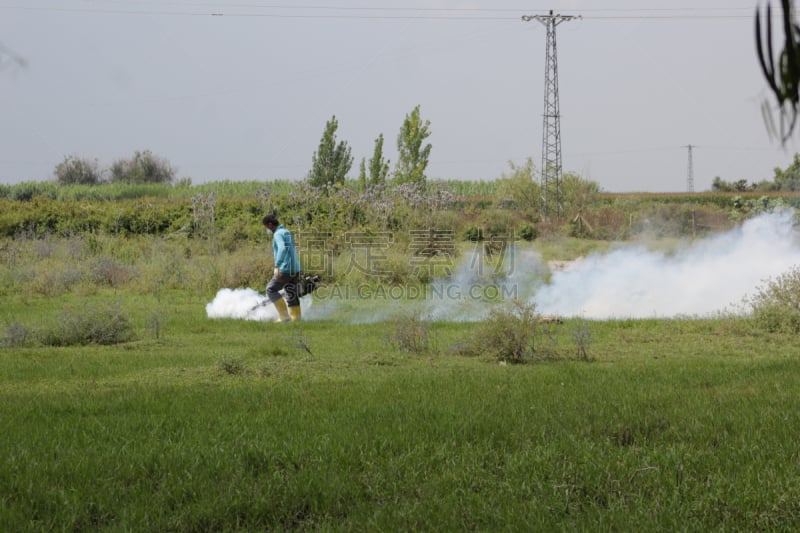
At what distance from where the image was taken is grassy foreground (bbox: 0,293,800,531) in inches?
203

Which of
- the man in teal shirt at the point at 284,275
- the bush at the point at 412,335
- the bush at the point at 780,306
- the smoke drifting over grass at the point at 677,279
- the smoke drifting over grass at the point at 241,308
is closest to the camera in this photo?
the bush at the point at 412,335

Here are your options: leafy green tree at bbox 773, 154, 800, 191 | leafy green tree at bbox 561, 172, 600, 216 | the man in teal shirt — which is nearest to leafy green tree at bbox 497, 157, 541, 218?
leafy green tree at bbox 561, 172, 600, 216

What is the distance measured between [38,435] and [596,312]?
13.9 meters

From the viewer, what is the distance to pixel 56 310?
705 inches

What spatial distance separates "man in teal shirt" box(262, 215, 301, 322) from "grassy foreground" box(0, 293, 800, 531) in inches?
200

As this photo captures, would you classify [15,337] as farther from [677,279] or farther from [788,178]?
[788,178]

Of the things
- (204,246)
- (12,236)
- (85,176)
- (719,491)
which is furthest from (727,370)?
(85,176)

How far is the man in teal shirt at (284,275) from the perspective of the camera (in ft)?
54.5

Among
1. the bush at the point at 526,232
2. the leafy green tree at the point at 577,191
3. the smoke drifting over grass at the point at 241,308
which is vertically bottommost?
the smoke drifting over grass at the point at 241,308

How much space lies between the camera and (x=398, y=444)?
21.7 feet

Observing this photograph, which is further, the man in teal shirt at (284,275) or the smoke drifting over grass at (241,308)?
the smoke drifting over grass at (241,308)

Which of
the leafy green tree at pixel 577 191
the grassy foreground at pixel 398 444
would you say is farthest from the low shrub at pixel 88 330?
the leafy green tree at pixel 577 191

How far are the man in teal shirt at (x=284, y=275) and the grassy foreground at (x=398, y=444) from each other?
509 cm

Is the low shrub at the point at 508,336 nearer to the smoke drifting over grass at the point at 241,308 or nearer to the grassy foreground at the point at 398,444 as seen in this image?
the grassy foreground at the point at 398,444
